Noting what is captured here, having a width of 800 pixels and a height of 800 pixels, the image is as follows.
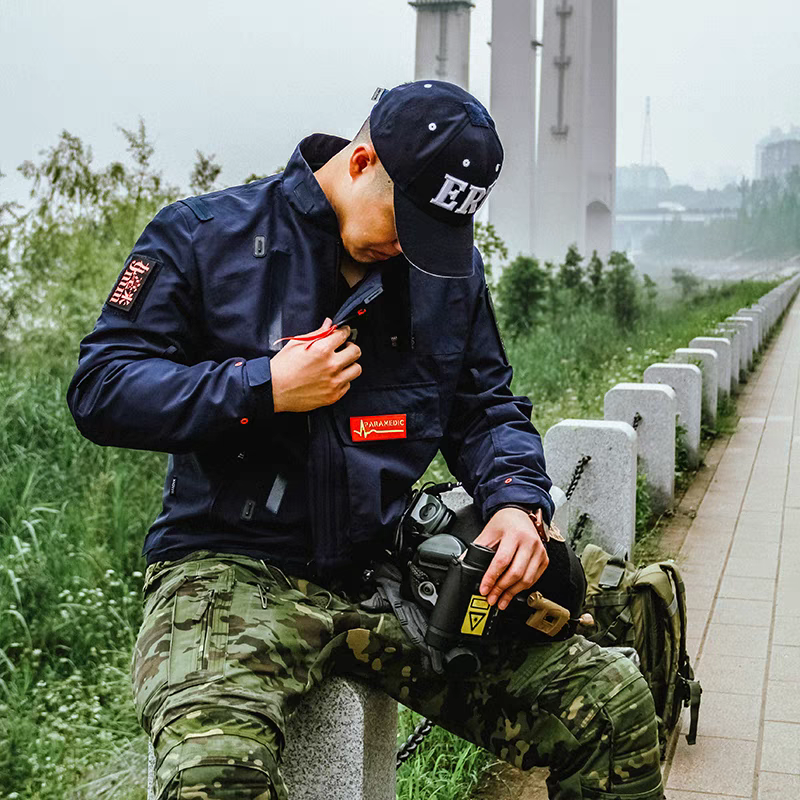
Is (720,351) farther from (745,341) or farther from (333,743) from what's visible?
(333,743)

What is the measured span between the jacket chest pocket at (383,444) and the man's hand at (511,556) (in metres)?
0.20

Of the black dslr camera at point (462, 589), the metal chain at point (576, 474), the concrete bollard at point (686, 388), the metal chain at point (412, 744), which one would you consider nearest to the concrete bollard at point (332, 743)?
the black dslr camera at point (462, 589)

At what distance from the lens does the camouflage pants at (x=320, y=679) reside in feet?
6.46

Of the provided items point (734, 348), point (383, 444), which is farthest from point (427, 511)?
point (734, 348)

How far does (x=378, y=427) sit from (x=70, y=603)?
275 cm

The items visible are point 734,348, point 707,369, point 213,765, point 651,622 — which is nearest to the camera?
point 213,765

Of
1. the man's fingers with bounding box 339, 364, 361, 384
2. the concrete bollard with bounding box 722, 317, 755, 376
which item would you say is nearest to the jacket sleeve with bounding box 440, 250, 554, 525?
the man's fingers with bounding box 339, 364, 361, 384

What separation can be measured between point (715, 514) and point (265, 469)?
5018 millimetres

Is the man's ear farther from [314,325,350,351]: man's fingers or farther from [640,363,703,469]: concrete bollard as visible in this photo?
[640,363,703,469]: concrete bollard

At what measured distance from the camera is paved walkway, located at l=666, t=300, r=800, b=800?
139 inches

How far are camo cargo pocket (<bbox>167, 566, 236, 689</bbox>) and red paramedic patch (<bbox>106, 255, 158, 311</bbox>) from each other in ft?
1.77

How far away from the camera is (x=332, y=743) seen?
235 centimetres

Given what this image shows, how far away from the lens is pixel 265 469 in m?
2.33

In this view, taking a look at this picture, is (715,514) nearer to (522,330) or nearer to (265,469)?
(265,469)
